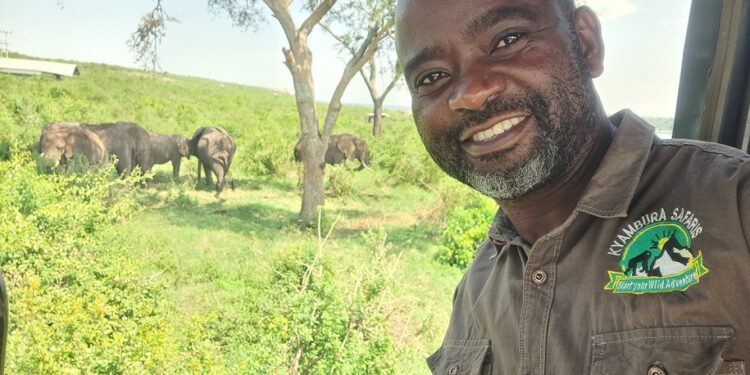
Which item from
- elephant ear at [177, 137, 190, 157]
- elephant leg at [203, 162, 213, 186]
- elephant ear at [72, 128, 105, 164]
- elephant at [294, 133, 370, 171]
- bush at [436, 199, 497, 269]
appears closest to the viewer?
bush at [436, 199, 497, 269]

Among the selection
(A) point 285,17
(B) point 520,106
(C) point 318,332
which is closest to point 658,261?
(B) point 520,106

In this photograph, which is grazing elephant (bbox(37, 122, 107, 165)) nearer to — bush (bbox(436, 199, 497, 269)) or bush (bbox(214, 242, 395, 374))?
bush (bbox(436, 199, 497, 269))

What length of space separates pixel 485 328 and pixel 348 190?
9063 mm

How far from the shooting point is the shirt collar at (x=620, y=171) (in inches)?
30.1

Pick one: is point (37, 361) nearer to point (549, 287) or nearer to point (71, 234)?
point (71, 234)

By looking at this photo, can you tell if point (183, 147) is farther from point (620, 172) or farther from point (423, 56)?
point (620, 172)

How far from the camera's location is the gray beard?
2.67 feet

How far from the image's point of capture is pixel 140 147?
431 inches

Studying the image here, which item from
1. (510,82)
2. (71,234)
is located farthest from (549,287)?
(71,234)

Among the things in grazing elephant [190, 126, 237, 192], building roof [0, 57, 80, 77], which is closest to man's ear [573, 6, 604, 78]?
grazing elephant [190, 126, 237, 192]

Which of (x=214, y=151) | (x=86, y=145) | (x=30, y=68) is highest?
(x=30, y=68)

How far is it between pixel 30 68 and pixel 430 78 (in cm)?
1258

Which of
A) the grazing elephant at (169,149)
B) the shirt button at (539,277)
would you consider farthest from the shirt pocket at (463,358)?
the grazing elephant at (169,149)

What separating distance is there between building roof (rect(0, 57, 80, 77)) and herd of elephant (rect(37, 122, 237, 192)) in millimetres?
1427
